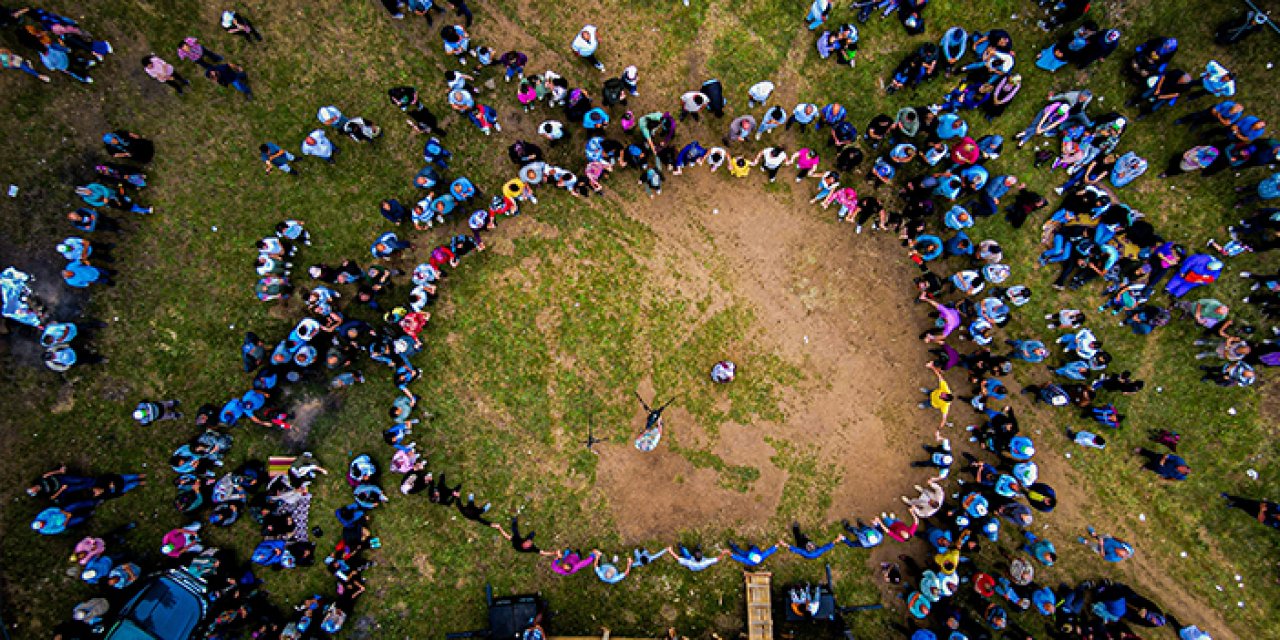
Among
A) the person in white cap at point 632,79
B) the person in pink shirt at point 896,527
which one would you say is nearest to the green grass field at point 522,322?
the person in white cap at point 632,79

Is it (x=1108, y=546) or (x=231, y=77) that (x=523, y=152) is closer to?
(x=231, y=77)

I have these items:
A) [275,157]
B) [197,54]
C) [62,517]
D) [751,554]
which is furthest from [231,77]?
[751,554]

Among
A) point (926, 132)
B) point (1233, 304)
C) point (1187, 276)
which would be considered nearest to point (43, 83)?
point (926, 132)

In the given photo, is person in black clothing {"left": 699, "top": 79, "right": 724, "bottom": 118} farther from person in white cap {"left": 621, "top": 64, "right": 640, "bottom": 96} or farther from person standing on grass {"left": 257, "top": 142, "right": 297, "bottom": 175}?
person standing on grass {"left": 257, "top": 142, "right": 297, "bottom": 175}

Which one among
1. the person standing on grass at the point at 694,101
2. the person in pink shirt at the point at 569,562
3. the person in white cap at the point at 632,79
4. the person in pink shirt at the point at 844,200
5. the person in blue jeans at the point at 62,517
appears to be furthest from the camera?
the person in pink shirt at the point at 569,562

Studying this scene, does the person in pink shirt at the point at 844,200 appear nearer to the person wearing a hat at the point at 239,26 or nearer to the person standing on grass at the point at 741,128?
the person standing on grass at the point at 741,128
